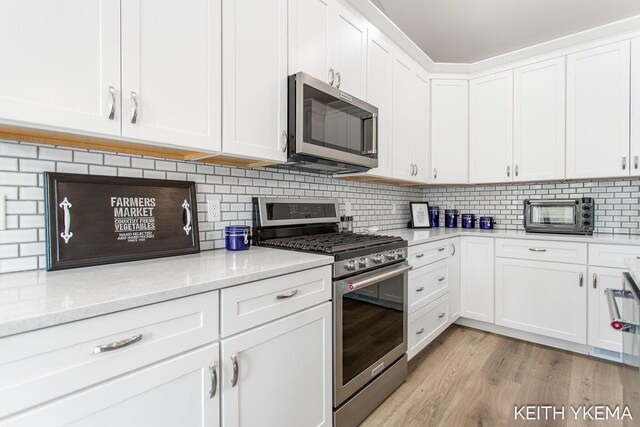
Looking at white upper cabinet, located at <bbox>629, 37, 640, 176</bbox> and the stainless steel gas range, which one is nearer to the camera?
the stainless steel gas range

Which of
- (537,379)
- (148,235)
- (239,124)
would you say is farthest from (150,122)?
(537,379)

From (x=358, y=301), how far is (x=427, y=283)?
1.04 metres

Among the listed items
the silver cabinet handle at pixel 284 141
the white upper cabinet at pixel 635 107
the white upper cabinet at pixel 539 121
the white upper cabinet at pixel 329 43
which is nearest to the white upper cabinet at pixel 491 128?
the white upper cabinet at pixel 539 121

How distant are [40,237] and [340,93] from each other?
1567mm

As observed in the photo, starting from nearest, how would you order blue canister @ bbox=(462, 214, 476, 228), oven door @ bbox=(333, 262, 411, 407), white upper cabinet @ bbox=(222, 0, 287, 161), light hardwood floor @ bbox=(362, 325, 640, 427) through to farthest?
white upper cabinet @ bbox=(222, 0, 287, 161) < oven door @ bbox=(333, 262, 411, 407) < light hardwood floor @ bbox=(362, 325, 640, 427) < blue canister @ bbox=(462, 214, 476, 228)

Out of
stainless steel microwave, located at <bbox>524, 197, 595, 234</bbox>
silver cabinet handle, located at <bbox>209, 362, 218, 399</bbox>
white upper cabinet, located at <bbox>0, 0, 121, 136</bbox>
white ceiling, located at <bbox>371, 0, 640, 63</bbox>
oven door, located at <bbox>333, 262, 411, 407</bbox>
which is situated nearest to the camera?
white upper cabinet, located at <bbox>0, 0, 121, 136</bbox>

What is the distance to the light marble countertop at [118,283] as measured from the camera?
0.71 meters

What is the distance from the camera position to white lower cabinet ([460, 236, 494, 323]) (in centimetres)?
288

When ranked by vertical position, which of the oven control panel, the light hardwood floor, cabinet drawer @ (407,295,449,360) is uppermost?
the oven control panel

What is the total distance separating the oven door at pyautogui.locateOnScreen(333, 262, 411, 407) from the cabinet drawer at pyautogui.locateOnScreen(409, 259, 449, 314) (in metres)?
0.21

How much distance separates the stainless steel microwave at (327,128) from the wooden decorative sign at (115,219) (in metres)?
0.63

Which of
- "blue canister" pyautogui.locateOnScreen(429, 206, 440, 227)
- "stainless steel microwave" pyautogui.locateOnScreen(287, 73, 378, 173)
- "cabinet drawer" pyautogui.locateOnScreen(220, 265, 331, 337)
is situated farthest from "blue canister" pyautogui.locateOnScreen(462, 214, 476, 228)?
"cabinet drawer" pyautogui.locateOnScreen(220, 265, 331, 337)

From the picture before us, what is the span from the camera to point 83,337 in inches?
29.4

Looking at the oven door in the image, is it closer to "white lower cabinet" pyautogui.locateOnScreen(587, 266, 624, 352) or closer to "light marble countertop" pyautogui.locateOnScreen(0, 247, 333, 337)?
"light marble countertop" pyautogui.locateOnScreen(0, 247, 333, 337)
